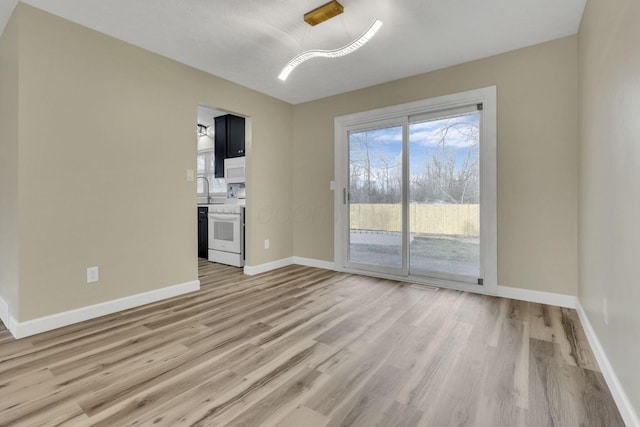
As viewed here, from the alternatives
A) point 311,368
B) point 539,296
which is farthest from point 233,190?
point 539,296

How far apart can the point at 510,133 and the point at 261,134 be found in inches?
116

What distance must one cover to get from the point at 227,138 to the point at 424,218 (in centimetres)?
331

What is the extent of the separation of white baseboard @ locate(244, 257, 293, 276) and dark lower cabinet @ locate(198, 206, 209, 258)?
1.33 metres

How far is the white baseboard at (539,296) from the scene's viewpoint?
2.71 metres

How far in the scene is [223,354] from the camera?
6.30 ft

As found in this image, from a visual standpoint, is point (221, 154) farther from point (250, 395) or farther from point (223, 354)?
point (250, 395)

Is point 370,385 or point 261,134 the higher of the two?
point 261,134

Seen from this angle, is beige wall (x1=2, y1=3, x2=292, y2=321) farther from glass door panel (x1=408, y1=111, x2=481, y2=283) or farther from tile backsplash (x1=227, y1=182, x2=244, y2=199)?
glass door panel (x1=408, y1=111, x2=481, y2=283)

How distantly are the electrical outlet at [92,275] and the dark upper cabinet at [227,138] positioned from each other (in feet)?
8.60

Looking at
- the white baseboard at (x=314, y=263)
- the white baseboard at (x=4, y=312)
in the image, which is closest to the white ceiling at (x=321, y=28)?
the white baseboard at (x=4, y=312)

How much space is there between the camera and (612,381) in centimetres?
151

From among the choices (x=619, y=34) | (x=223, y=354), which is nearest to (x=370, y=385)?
(x=223, y=354)

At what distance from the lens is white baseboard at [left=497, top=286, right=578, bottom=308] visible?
8.88ft

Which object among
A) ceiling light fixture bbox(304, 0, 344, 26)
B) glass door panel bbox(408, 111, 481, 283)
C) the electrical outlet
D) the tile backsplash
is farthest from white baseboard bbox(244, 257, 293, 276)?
ceiling light fixture bbox(304, 0, 344, 26)
